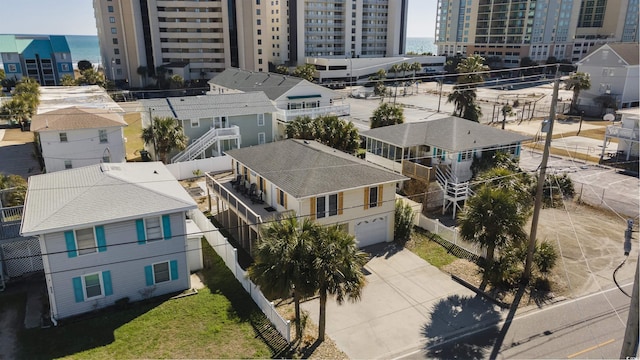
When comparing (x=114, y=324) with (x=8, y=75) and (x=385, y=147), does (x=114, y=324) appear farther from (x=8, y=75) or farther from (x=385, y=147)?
(x=8, y=75)

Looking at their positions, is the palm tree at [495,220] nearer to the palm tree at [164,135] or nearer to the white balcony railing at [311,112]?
the palm tree at [164,135]

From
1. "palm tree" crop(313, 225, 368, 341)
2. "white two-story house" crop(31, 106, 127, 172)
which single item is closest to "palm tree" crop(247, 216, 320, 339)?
"palm tree" crop(313, 225, 368, 341)

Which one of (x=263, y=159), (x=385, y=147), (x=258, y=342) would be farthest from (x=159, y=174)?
(x=385, y=147)

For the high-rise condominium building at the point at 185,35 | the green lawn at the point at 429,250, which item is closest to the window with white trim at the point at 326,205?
the green lawn at the point at 429,250

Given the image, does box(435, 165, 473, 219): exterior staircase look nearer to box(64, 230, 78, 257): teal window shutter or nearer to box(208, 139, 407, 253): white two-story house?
box(208, 139, 407, 253): white two-story house

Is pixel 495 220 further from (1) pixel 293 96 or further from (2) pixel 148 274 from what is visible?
(1) pixel 293 96

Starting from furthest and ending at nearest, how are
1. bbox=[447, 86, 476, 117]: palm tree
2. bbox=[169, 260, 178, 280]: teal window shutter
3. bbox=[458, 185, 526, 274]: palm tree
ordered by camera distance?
bbox=[447, 86, 476, 117]: palm tree < bbox=[169, 260, 178, 280]: teal window shutter < bbox=[458, 185, 526, 274]: palm tree

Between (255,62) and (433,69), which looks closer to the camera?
(255,62)
